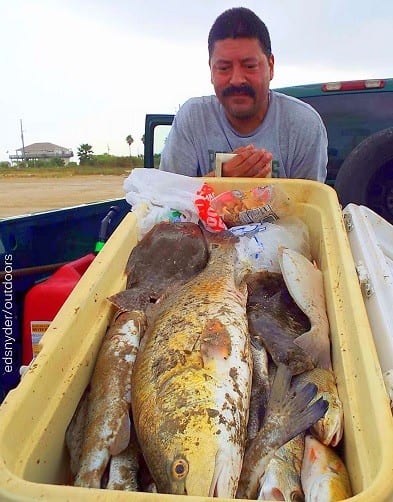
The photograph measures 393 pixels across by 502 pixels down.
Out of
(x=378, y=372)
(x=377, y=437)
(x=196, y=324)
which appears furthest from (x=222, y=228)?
(x=377, y=437)

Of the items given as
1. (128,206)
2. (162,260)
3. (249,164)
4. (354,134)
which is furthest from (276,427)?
(354,134)

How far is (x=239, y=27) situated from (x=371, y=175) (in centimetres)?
181

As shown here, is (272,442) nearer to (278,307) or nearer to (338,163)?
(278,307)

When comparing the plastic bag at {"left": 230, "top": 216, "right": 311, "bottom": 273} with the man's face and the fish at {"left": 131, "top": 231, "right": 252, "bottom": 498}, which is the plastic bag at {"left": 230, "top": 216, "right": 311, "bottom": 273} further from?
the man's face

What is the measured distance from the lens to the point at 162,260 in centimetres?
257

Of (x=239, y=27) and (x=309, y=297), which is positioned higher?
(x=239, y=27)

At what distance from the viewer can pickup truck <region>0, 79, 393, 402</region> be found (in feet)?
10.7

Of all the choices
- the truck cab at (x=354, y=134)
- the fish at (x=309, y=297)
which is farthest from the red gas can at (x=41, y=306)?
the truck cab at (x=354, y=134)

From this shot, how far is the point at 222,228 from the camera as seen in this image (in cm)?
287

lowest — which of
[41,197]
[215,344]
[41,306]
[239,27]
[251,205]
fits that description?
[41,197]

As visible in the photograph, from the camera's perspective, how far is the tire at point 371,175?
4.74 m

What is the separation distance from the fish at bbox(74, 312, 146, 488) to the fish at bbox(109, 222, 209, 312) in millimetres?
182

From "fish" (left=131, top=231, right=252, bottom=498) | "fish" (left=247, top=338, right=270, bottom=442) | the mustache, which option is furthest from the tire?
"fish" (left=247, top=338, right=270, bottom=442)

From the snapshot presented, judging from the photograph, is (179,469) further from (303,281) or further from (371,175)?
(371,175)
